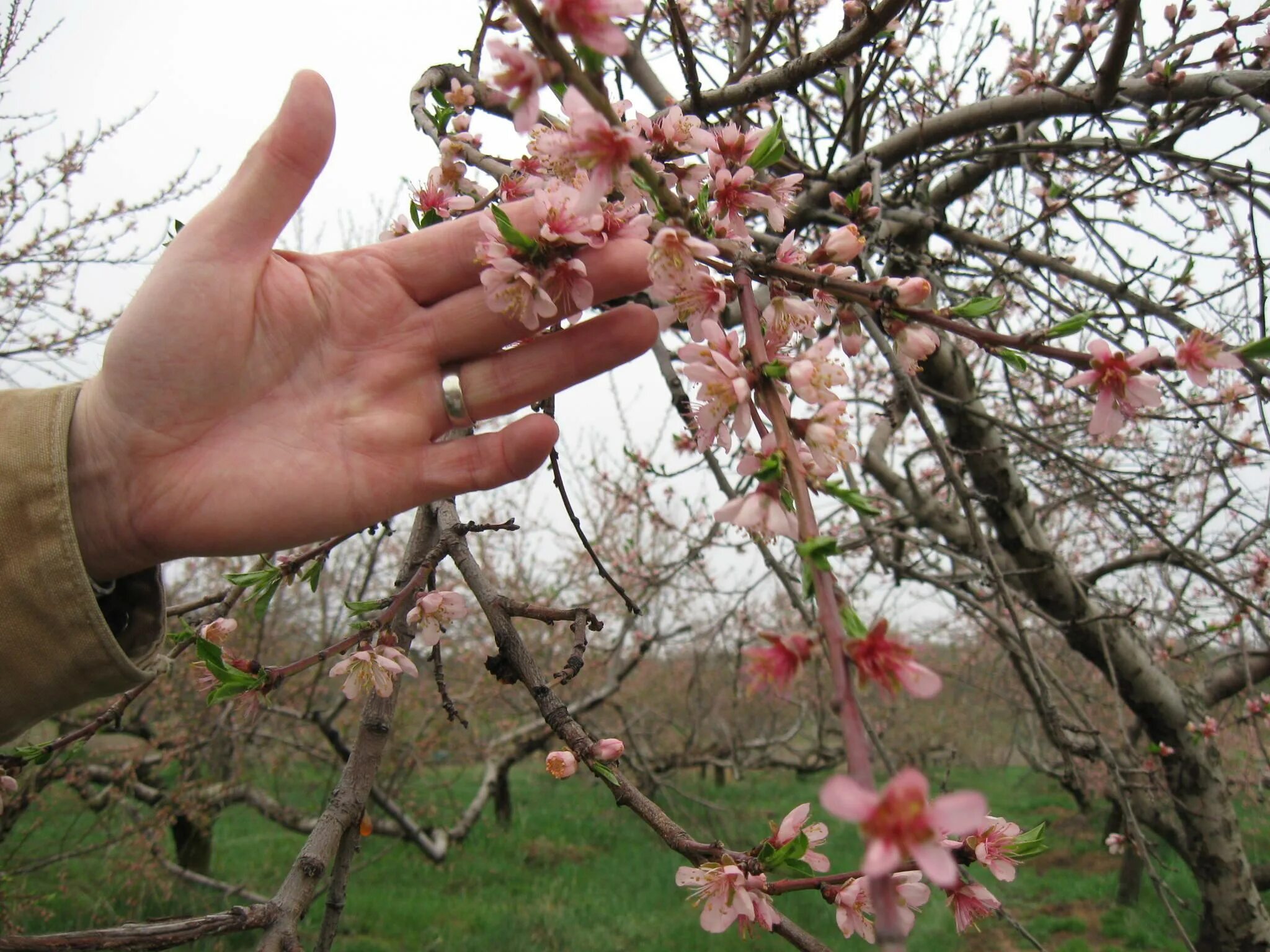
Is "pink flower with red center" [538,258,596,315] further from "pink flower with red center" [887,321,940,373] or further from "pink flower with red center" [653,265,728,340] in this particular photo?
"pink flower with red center" [887,321,940,373]

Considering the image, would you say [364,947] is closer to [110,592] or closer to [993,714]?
[110,592]

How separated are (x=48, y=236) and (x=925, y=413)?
454cm

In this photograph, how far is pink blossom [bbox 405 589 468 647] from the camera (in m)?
1.58

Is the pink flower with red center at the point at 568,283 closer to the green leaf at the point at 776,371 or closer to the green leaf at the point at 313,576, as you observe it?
the green leaf at the point at 776,371

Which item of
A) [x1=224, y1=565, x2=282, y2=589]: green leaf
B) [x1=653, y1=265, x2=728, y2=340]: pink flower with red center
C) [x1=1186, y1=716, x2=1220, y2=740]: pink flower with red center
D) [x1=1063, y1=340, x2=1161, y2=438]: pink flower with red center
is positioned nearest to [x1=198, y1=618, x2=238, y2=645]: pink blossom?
[x1=224, y1=565, x2=282, y2=589]: green leaf

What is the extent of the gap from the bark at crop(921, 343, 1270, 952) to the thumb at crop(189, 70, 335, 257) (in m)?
→ 3.00

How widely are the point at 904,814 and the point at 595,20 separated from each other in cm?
75

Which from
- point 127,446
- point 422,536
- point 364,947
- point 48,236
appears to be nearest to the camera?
point 127,446

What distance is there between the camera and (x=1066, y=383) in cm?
91

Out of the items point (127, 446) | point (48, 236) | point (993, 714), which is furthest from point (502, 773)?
point (993, 714)

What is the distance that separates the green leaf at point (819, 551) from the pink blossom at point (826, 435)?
0.23 m

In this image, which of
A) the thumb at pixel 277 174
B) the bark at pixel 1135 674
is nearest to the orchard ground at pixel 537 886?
the bark at pixel 1135 674

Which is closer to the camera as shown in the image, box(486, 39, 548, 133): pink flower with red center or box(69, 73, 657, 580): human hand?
box(486, 39, 548, 133): pink flower with red center

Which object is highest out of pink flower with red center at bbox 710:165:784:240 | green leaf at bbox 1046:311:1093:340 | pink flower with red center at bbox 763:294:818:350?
Result: pink flower with red center at bbox 710:165:784:240
